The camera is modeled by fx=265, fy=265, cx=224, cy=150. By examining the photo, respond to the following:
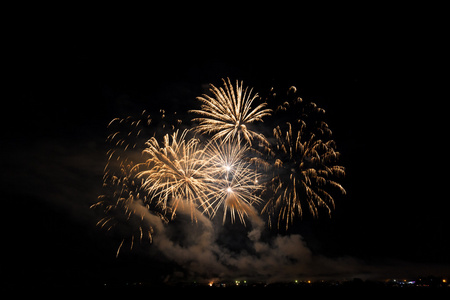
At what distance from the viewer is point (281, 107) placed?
2059 cm

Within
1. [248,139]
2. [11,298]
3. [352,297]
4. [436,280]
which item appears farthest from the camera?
[436,280]

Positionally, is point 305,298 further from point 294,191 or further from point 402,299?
point 294,191

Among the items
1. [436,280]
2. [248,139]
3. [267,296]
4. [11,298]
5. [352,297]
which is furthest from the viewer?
[436,280]

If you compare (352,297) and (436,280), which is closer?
(352,297)

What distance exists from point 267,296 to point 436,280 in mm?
53277

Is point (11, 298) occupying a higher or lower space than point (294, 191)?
lower

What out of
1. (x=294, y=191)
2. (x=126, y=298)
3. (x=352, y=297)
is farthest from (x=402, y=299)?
(x=126, y=298)

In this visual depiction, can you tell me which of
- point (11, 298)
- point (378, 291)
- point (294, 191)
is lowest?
point (11, 298)

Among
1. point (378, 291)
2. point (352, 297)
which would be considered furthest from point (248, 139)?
point (378, 291)

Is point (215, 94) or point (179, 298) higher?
point (215, 94)

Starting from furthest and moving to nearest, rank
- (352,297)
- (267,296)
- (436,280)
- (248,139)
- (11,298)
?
(436,280), (267,296), (352,297), (248,139), (11,298)

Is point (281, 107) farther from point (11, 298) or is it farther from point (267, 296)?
point (11, 298)

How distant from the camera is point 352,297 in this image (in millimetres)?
21844

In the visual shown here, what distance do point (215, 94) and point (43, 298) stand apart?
1946 centimetres
